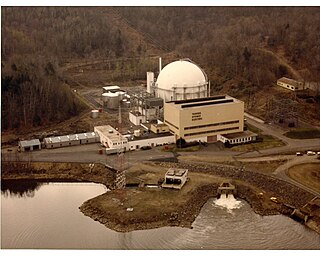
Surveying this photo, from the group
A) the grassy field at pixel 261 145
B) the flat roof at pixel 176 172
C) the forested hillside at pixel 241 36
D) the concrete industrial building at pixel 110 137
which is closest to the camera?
the flat roof at pixel 176 172

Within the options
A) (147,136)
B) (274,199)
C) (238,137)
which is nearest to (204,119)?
(238,137)

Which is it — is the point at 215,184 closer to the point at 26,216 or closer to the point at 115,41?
the point at 26,216

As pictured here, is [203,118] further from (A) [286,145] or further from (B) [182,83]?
(A) [286,145]

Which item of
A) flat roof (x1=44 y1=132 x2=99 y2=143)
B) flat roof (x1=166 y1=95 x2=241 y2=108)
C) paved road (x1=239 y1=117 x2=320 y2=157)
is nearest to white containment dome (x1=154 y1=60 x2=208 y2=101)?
flat roof (x1=166 y1=95 x2=241 y2=108)

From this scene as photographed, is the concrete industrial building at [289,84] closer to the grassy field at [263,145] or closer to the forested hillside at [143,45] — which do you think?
the forested hillside at [143,45]

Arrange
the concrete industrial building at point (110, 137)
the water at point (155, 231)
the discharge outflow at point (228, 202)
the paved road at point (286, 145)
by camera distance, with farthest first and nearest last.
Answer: the concrete industrial building at point (110, 137), the paved road at point (286, 145), the discharge outflow at point (228, 202), the water at point (155, 231)

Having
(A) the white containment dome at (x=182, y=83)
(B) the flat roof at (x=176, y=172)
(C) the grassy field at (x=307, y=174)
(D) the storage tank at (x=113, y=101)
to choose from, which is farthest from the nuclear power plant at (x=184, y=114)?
(C) the grassy field at (x=307, y=174)

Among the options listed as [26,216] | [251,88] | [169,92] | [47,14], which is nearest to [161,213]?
[26,216]
